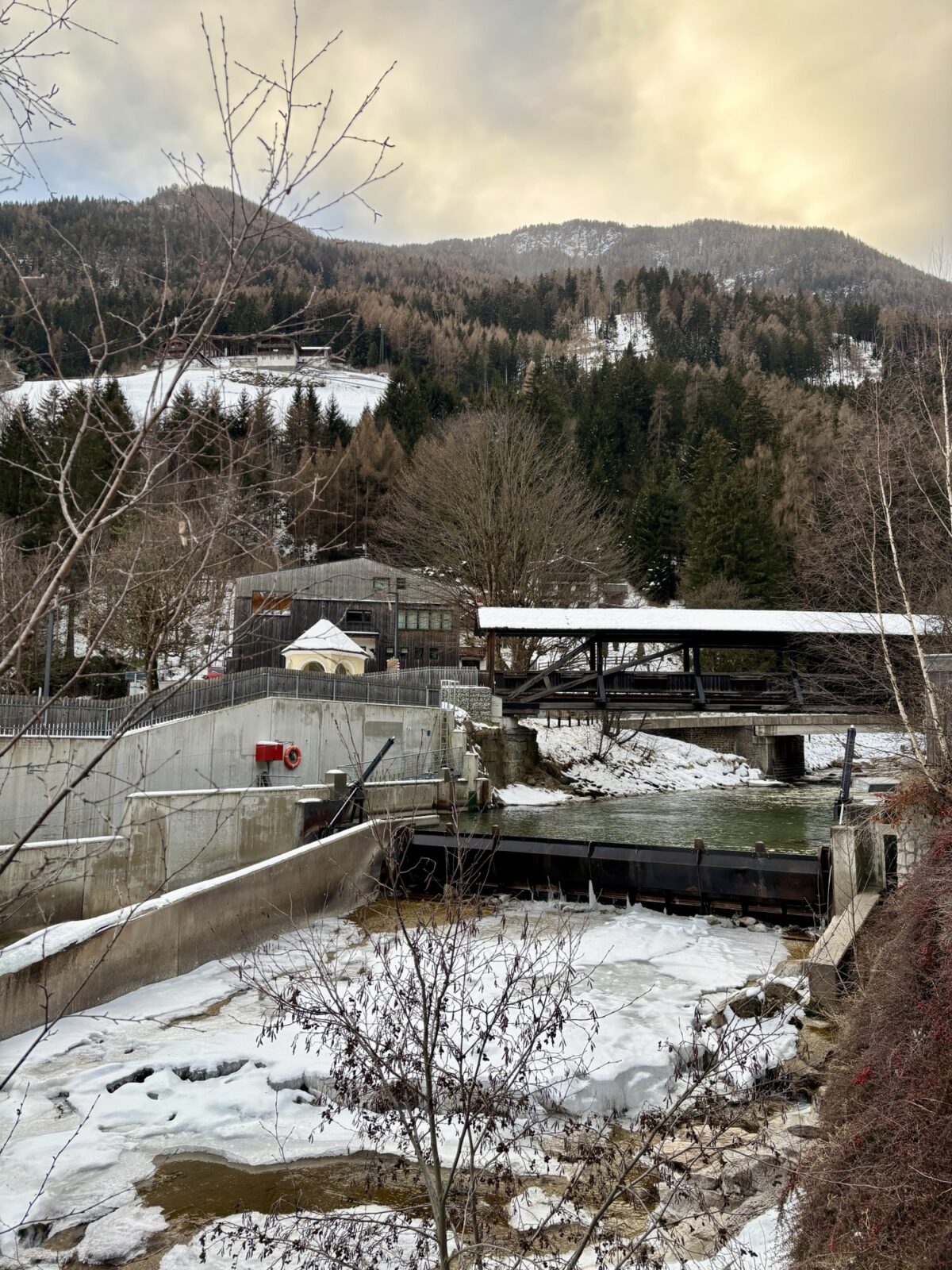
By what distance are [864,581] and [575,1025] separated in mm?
8630

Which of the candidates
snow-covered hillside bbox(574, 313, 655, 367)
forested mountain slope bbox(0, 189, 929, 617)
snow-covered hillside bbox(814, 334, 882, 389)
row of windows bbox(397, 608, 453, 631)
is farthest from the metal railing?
snow-covered hillside bbox(574, 313, 655, 367)

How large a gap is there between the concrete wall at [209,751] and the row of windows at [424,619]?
511 inches

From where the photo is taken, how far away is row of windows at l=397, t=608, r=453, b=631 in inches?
1494

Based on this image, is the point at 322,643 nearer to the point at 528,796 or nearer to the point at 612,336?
the point at 528,796

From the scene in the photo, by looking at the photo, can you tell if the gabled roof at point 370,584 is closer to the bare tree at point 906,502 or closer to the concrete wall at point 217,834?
the concrete wall at point 217,834

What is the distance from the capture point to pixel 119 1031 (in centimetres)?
888

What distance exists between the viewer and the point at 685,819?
23.3 meters

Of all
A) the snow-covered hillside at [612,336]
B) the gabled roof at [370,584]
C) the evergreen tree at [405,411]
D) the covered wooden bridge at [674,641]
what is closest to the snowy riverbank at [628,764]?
the covered wooden bridge at [674,641]

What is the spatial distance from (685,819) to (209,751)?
11.8m

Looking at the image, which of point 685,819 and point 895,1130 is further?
point 685,819

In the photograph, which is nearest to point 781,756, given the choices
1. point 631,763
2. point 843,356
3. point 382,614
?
point 631,763

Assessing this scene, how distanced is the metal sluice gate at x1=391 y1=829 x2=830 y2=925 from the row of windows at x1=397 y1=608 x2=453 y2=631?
2217 cm

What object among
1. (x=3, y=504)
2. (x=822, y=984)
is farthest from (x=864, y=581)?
(x=3, y=504)

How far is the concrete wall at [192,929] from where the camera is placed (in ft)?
27.8
